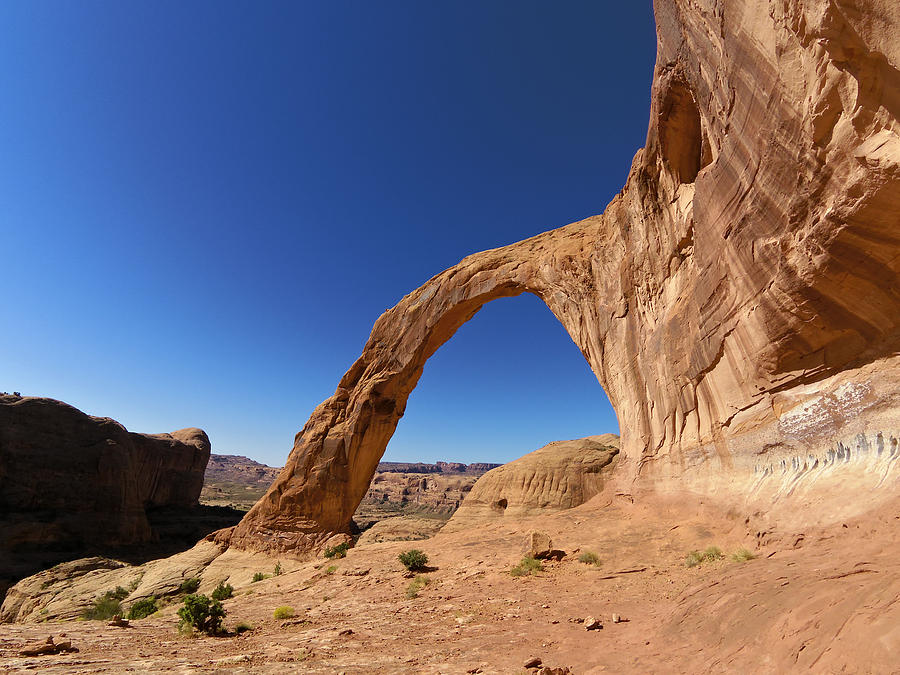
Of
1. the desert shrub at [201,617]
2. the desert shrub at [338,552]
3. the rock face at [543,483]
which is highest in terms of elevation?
the rock face at [543,483]

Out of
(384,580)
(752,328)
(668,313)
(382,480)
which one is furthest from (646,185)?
(382,480)

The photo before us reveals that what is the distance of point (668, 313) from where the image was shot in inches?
474

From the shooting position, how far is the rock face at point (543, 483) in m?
25.4

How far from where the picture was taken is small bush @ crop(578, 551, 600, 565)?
29.8 ft

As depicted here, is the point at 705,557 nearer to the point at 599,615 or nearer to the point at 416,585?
the point at 599,615

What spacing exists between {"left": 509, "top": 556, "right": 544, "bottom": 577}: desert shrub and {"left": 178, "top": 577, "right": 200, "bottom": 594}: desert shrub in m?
14.6

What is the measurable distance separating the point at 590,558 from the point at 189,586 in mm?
16555

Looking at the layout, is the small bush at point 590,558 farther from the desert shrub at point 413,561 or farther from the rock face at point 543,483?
the rock face at point 543,483

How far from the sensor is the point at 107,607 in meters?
14.5

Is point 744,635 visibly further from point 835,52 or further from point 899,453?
point 835,52

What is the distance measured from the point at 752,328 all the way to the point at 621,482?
293 inches

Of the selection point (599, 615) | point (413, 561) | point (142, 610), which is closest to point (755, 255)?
point (599, 615)

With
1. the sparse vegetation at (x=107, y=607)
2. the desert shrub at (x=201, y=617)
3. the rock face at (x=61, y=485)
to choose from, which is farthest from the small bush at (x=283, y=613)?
the rock face at (x=61, y=485)

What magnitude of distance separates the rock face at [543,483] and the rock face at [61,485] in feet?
108
